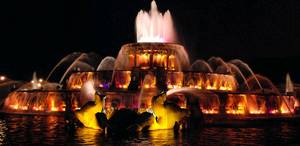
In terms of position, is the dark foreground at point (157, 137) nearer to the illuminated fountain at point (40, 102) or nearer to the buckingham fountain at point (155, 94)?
the buckingham fountain at point (155, 94)

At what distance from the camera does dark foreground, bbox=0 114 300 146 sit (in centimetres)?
2267

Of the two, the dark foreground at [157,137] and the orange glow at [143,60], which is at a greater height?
the orange glow at [143,60]

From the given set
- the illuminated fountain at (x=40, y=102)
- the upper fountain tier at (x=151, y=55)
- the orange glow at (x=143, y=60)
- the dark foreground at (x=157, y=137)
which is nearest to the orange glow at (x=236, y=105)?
the dark foreground at (x=157, y=137)

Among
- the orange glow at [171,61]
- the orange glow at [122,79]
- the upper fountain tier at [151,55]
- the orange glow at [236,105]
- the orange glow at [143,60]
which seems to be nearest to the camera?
the orange glow at [236,105]

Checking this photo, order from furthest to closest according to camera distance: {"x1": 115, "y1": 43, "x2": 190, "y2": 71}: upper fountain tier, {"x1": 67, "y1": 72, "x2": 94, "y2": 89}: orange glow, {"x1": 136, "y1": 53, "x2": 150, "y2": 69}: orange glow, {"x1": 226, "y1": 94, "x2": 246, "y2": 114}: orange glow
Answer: {"x1": 136, "y1": 53, "x2": 150, "y2": 69}: orange glow < {"x1": 115, "y1": 43, "x2": 190, "y2": 71}: upper fountain tier < {"x1": 67, "y1": 72, "x2": 94, "y2": 89}: orange glow < {"x1": 226, "y1": 94, "x2": 246, "y2": 114}: orange glow

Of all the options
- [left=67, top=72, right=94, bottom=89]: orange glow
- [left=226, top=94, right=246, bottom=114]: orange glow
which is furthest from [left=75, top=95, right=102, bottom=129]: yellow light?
[left=67, top=72, right=94, bottom=89]: orange glow

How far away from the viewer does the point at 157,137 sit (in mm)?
Result: 24438

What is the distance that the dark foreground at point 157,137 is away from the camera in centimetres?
2267

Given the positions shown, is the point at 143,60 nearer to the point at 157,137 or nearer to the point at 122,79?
→ the point at 122,79

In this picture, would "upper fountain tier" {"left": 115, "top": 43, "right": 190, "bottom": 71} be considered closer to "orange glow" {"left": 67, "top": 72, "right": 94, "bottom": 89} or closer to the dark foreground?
"orange glow" {"left": 67, "top": 72, "right": 94, "bottom": 89}

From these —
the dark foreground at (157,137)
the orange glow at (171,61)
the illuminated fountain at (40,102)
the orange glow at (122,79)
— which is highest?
the orange glow at (171,61)

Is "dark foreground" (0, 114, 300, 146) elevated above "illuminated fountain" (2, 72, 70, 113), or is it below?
below

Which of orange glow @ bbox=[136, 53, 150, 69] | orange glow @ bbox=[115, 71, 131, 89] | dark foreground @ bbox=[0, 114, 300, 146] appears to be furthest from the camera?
orange glow @ bbox=[136, 53, 150, 69]

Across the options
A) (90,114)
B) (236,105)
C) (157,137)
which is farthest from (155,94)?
(157,137)
